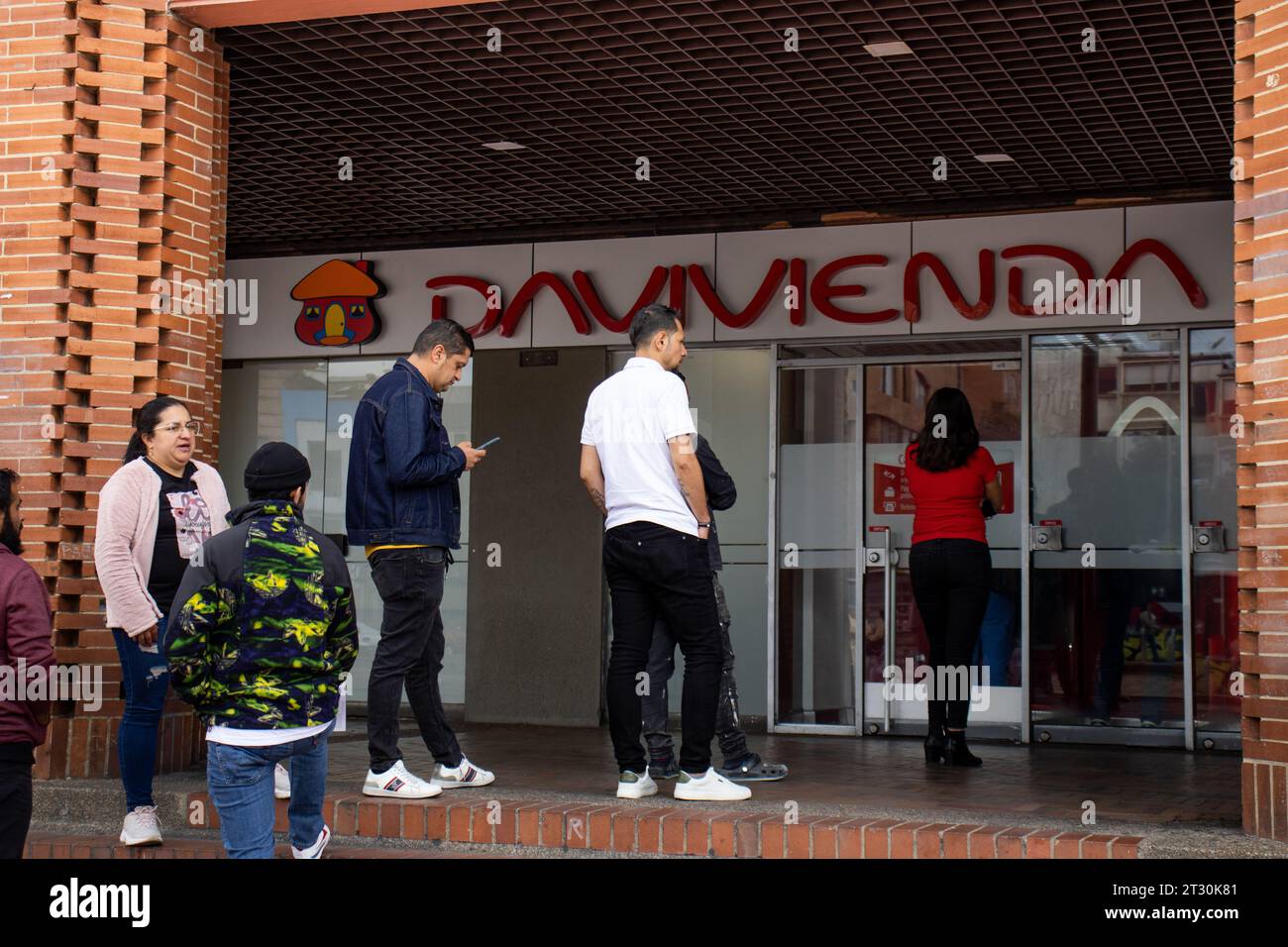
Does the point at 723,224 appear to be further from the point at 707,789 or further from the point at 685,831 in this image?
the point at 685,831

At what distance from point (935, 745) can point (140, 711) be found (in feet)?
13.4

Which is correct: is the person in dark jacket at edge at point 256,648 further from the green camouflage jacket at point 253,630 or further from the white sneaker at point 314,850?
the white sneaker at point 314,850

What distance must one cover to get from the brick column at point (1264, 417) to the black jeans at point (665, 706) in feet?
6.87

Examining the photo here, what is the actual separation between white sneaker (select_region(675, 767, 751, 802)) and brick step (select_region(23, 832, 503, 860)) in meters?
0.78

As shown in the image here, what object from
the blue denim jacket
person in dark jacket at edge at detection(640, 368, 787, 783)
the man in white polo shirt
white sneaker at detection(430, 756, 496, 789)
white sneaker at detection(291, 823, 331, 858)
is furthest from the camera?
white sneaker at detection(430, 756, 496, 789)

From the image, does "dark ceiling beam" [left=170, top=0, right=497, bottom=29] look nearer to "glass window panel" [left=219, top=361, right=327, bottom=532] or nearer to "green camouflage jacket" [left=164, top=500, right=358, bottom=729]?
"green camouflage jacket" [left=164, top=500, right=358, bottom=729]

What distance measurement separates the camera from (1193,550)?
30.6 feet

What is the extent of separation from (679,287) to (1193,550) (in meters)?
3.74

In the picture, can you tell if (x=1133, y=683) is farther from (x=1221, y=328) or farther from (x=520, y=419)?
(x=520, y=419)

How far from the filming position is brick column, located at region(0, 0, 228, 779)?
704 centimetres

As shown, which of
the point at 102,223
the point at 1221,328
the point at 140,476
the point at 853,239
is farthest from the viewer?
the point at 853,239

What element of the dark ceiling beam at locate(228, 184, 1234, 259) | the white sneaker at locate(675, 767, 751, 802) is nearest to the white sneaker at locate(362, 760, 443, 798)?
the white sneaker at locate(675, 767, 751, 802)

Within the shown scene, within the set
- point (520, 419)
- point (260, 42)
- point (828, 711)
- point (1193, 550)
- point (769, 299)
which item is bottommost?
point (828, 711)
